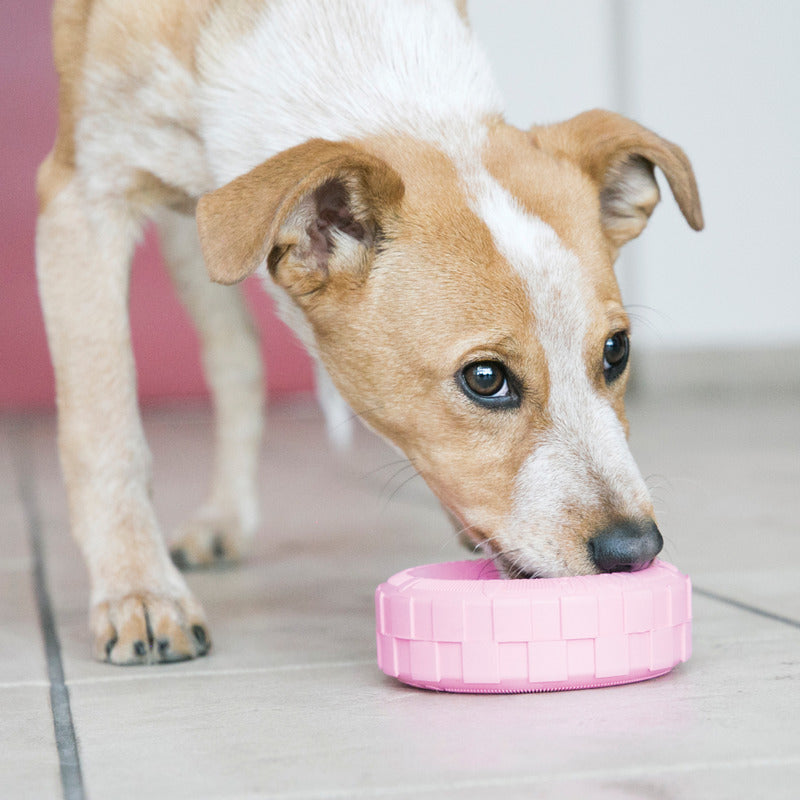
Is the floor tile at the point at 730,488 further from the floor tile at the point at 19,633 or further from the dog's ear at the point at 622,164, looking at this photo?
the floor tile at the point at 19,633

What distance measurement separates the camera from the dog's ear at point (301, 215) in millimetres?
1967

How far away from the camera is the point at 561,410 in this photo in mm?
2100

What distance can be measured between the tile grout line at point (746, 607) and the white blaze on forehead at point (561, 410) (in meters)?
0.41

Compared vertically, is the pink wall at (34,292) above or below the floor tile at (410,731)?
above

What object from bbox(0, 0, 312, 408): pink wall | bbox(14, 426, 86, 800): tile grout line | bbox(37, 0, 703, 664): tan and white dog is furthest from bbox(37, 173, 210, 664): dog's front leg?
bbox(0, 0, 312, 408): pink wall

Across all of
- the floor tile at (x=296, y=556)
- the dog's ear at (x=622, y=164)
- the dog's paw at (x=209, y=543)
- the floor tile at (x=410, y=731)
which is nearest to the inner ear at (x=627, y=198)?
the dog's ear at (x=622, y=164)

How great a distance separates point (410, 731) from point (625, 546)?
445 millimetres

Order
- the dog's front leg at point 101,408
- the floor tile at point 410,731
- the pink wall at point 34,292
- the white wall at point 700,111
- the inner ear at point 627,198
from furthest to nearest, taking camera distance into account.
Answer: the white wall at point 700,111, the pink wall at point 34,292, the inner ear at point 627,198, the dog's front leg at point 101,408, the floor tile at point 410,731

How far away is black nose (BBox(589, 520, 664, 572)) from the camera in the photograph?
76.0 inches

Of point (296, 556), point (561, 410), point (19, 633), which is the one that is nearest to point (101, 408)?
point (19, 633)

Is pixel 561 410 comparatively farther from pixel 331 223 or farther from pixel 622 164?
pixel 622 164

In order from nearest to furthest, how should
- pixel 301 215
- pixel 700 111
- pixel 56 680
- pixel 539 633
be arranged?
pixel 539 633 → pixel 56 680 → pixel 301 215 → pixel 700 111

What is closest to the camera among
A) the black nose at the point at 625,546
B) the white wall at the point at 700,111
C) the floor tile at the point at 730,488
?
the black nose at the point at 625,546

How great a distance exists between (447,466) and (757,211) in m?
5.08
